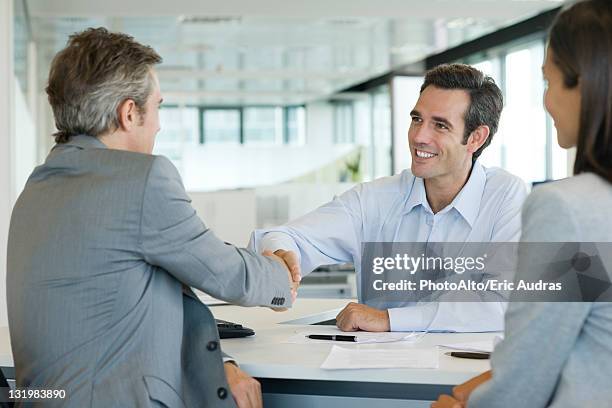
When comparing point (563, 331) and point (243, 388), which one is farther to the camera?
point (243, 388)

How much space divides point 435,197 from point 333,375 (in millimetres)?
1210

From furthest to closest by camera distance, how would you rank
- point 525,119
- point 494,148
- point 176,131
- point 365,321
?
1. point 176,131
2. point 494,148
3. point 525,119
4. point 365,321

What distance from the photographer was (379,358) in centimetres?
212

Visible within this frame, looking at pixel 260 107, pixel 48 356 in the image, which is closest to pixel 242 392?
pixel 48 356

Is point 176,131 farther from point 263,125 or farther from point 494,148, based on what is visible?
point 494,148

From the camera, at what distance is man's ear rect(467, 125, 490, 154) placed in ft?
10.3

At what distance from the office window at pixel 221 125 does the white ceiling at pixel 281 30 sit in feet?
15.7

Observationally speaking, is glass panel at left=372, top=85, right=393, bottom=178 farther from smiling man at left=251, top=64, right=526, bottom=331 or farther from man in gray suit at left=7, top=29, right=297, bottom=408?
man in gray suit at left=7, top=29, right=297, bottom=408

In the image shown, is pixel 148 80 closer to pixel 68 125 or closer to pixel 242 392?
pixel 68 125

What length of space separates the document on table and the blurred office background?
356cm

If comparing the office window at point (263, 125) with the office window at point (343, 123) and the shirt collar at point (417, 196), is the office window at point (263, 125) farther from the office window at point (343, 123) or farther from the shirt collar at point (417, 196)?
the shirt collar at point (417, 196)

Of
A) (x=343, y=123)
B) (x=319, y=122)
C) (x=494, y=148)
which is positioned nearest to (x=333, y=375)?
(x=494, y=148)

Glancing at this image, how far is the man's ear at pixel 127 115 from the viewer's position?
208 centimetres

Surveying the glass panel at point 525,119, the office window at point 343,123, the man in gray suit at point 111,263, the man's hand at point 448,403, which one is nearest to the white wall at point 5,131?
the man in gray suit at point 111,263
